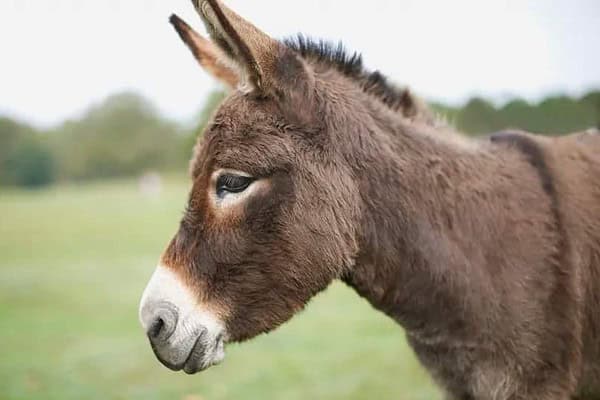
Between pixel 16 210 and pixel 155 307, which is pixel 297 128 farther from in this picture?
pixel 16 210

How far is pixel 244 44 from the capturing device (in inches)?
71.1

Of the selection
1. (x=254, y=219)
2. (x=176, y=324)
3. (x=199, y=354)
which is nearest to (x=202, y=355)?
(x=199, y=354)

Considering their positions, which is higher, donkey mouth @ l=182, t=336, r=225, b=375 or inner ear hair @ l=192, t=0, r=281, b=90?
inner ear hair @ l=192, t=0, r=281, b=90

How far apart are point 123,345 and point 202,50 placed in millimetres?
4201

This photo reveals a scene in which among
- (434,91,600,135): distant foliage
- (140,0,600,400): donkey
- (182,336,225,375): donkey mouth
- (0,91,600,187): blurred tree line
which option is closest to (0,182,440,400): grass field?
(0,91,600,187): blurred tree line

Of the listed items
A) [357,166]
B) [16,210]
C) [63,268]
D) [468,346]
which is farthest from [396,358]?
[16,210]

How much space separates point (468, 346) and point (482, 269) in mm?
280

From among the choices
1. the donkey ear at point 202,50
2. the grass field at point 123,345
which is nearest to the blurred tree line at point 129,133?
the donkey ear at point 202,50

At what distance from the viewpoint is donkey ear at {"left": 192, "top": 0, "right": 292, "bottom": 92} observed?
70.0 inches

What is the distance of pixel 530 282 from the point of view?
6.84ft

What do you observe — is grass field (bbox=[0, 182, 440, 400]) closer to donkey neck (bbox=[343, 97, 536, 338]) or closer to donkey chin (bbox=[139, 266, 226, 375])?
donkey neck (bbox=[343, 97, 536, 338])

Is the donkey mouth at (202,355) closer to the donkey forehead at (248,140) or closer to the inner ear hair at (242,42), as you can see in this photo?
the donkey forehead at (248,140)

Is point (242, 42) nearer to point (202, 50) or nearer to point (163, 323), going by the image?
point (202, 50)

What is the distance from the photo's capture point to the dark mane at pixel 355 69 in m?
2.20
